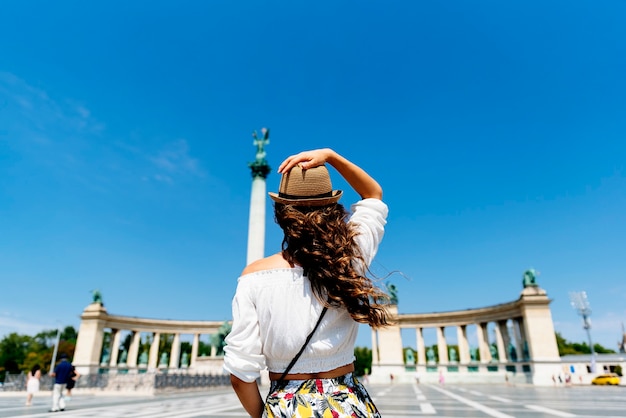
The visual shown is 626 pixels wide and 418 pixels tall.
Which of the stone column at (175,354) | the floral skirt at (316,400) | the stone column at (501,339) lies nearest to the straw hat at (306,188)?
the floral skirt at (316,400)

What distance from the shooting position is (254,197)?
42719 mm

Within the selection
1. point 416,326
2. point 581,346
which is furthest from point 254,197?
point 581,346

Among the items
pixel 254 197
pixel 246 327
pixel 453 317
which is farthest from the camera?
pixel 453 317

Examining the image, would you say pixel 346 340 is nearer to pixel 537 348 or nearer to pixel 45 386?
pixel 45 386

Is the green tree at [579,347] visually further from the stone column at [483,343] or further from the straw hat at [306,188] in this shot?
the straw hat at [306,188]

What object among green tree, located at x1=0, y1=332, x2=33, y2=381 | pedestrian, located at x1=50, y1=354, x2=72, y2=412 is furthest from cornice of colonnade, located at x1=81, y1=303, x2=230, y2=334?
pedestrian, located at x1=50, y1=354, x2=72, y2=412

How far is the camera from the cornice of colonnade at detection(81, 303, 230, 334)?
191 feet

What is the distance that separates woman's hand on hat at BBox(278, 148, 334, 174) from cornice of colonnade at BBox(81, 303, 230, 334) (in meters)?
65.8

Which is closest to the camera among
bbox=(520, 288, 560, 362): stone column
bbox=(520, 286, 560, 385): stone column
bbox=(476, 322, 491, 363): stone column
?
bbox=(520, 286, 560, 385): stone column

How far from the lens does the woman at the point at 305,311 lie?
6.27 ft

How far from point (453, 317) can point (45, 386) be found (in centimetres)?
5224

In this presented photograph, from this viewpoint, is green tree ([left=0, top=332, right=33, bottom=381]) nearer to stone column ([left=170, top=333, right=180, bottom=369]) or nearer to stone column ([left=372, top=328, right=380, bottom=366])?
stone column ([left=170, top=333, right=180, bottom=369])

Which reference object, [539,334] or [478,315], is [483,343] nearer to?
[478,315]

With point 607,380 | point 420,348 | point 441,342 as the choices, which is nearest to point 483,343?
point 441,342
